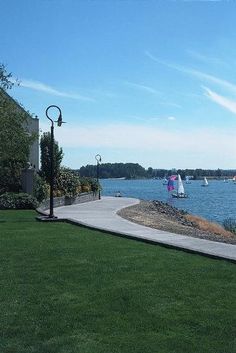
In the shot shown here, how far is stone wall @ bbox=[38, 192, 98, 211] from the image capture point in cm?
3309

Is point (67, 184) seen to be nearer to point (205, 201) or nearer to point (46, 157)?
point (46, 157)

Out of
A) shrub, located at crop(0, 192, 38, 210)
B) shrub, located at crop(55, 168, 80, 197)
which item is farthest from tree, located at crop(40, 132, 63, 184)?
shrub, located at crop(0, 192, 38, 210)

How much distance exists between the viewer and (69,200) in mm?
38375

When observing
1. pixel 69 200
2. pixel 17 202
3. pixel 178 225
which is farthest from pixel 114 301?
pixel 69 200

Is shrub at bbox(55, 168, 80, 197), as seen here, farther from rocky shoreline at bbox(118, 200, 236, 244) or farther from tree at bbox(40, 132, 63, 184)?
rocky shoreline at bbox(118, 200, 236, 244)

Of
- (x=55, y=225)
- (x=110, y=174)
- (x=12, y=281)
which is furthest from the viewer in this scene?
(x=110, y=174)

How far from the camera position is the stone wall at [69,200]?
3309cm

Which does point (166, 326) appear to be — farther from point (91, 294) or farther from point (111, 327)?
point (91, 294)

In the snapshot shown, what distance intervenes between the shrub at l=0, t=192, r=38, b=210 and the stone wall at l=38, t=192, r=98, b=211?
0.62 metres

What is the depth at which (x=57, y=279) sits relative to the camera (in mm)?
9078

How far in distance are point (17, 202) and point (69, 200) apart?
7.84 m

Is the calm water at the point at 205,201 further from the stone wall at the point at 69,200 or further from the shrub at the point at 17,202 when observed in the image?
the shrub at the point at 17,202

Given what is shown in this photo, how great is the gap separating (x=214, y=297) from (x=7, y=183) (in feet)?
93.8

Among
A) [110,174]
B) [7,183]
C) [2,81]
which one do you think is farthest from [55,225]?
[110,174]
